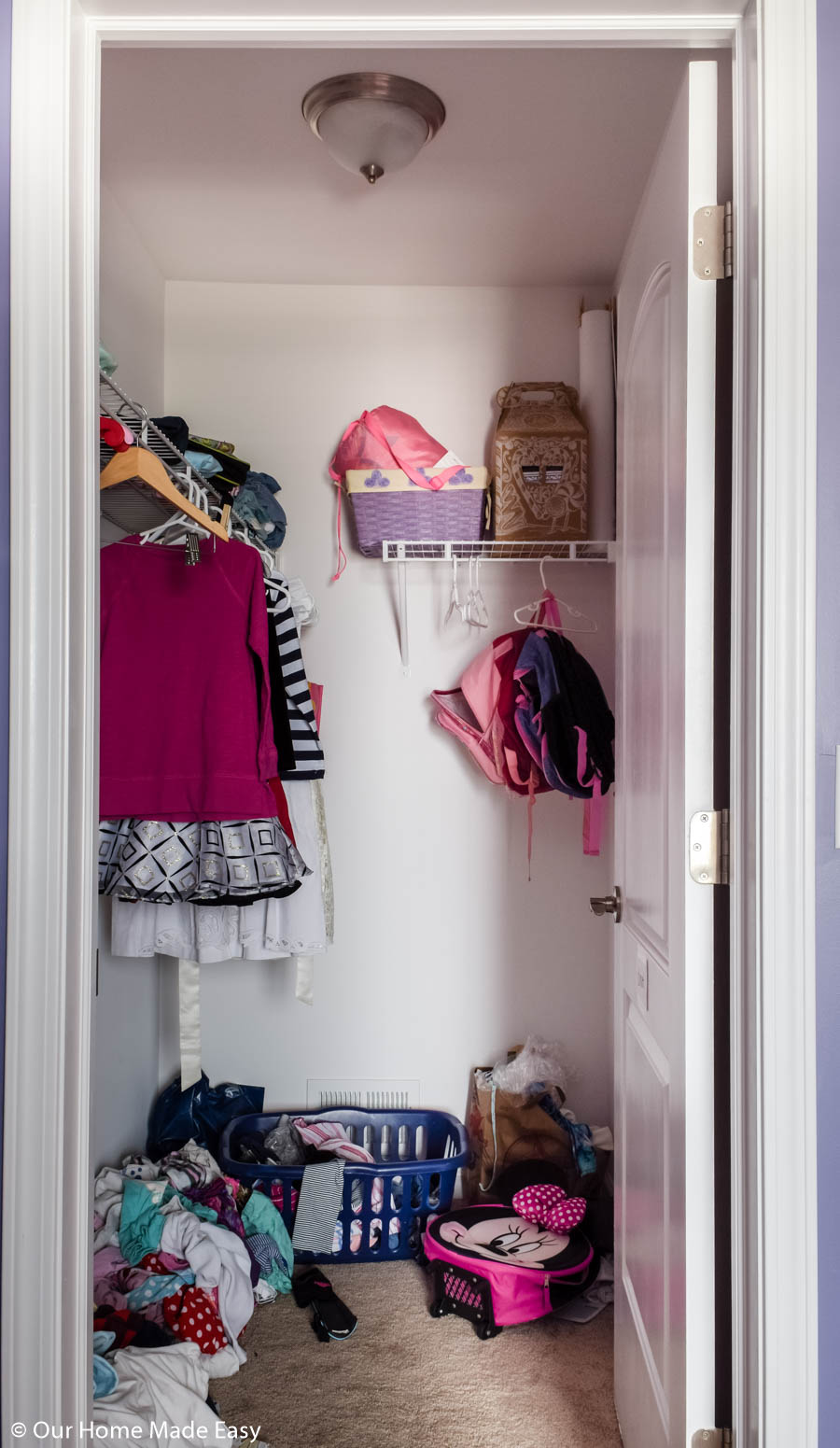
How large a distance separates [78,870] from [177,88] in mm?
1612

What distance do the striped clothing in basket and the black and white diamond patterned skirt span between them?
7.4 inches

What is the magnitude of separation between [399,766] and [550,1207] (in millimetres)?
1188

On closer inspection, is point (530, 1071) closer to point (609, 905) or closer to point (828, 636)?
point (609, 905)

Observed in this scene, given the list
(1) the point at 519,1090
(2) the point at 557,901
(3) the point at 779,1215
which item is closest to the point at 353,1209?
(1) the point at 519,1090

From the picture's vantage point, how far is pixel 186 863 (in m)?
2.20

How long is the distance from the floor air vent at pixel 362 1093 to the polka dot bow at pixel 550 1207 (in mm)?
516

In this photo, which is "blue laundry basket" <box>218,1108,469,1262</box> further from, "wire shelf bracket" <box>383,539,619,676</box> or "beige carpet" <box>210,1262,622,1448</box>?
"wire shelf bracket" <box>383,539,619,676</box>

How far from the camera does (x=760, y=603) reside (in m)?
1.11

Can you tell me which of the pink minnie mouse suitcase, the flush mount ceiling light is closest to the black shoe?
the pink minnie mouse suitcase

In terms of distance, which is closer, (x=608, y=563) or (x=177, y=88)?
(x=177, y=88)

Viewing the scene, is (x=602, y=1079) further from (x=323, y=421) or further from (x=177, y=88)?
(x=177, y=88)

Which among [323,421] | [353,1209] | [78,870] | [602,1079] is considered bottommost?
[353,1209]

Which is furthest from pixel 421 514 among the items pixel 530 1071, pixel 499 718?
pixel 530 1071

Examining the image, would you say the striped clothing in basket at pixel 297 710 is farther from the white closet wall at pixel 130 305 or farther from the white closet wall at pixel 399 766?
the white closet wall at pixel 130 305
